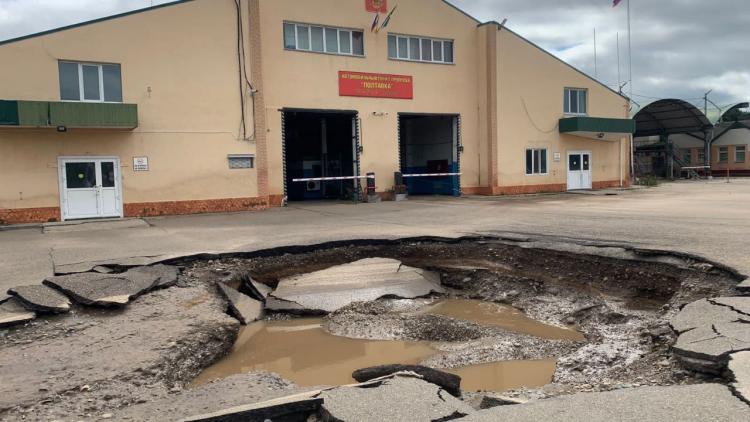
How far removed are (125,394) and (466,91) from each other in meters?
22.2

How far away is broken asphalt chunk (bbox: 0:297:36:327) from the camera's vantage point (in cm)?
616

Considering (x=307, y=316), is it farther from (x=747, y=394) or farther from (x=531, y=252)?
(x=747, y=394)

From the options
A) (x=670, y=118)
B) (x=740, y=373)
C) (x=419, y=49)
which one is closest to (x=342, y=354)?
(x=740, y=373)

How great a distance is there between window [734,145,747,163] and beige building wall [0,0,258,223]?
42.7m

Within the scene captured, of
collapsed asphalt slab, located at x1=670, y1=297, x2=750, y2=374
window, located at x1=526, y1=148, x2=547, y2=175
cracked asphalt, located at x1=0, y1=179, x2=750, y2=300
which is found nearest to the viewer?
collapsed asphalt slab, located at x1=670, y1=297, x2=750, y2=374

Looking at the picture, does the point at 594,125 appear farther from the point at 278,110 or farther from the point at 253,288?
the point at 253,288

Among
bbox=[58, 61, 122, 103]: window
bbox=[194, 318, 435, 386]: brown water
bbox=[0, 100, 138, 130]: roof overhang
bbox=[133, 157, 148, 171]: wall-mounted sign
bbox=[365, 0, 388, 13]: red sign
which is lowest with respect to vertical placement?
bbox=[194, 318, 435, 386]: brown water

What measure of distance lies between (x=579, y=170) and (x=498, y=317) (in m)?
22.2

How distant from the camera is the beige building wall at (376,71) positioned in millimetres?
20391

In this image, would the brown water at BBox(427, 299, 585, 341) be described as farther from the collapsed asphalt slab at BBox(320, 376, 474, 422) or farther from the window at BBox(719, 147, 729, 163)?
the window at BBox(719, 147, 729, 163)

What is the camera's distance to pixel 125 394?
4.88m

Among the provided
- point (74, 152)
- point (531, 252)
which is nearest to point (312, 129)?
point (74, 152)

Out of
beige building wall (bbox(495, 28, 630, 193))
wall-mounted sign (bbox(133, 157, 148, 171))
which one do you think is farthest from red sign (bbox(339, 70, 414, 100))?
wall-mounted sign (bbox(133, 157, 148, 171))

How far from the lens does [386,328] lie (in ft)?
25.0
